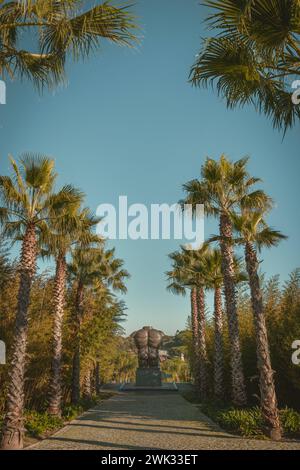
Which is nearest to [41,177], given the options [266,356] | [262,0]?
[262,0]

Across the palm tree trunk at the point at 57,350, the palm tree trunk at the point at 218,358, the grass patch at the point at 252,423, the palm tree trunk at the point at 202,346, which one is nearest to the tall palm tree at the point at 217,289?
the palm tree trunk at the point at 218,358

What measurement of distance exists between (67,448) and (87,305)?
13183mm

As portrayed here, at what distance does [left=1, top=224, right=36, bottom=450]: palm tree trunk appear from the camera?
9477mm

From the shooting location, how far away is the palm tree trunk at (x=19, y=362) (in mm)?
9477

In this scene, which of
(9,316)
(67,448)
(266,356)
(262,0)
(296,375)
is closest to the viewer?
(262,0)

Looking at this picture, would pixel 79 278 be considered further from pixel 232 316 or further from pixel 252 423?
pixel 252 423

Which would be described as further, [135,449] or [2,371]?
[2,371]

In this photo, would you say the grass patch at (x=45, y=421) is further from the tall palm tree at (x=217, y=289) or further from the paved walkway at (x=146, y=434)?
the tall palm tree at (x=217, y=289)

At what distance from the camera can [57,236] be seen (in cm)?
1295

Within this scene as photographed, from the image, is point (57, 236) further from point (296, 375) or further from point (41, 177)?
point (296, 375)

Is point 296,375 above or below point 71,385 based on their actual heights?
above

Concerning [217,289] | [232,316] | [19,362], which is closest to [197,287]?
Answer: [217,289]

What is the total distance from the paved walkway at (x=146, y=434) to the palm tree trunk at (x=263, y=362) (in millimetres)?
822
